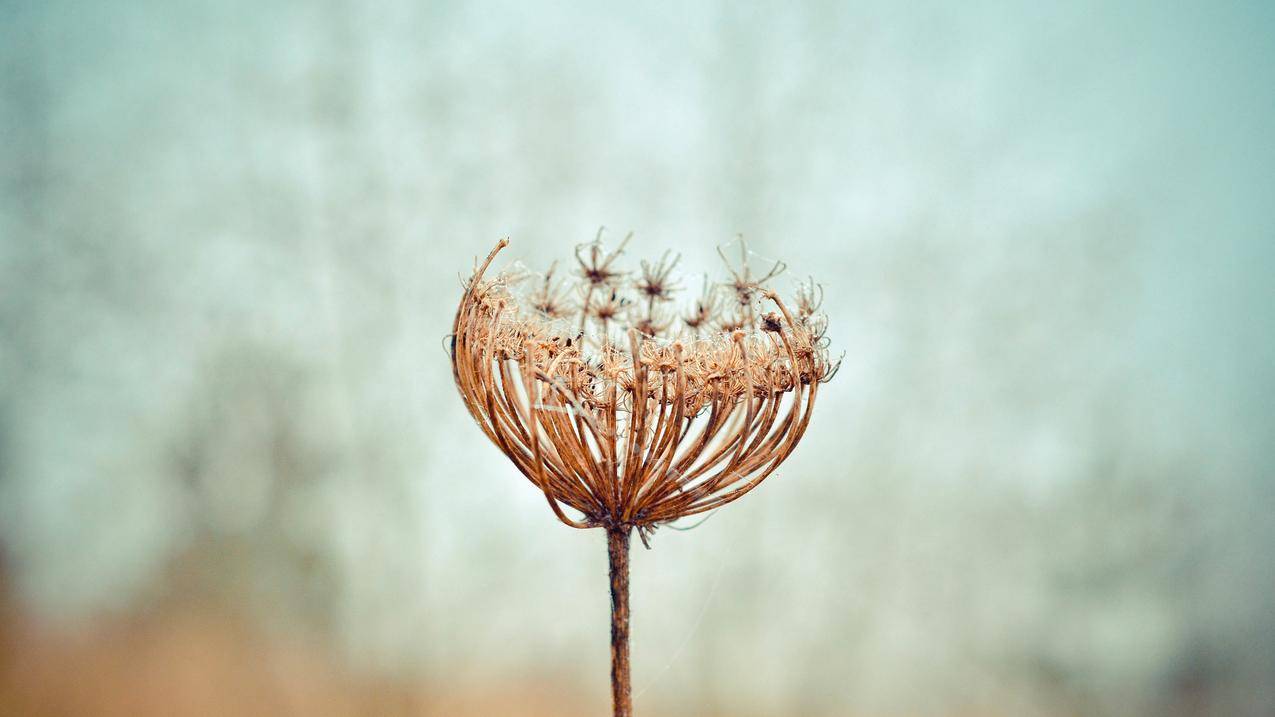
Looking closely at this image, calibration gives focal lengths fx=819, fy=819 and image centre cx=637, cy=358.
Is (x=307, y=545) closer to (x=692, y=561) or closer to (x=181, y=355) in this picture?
(x=181, y=355)

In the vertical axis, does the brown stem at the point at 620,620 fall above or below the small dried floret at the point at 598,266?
below

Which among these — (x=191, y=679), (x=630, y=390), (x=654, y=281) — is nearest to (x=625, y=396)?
(x=630, y=390)

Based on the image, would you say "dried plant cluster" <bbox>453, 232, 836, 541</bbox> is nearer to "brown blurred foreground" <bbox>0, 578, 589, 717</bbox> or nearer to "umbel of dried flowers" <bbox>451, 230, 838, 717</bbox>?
"umbel of dried flowers" <bbox>451, 230, 838, 717</bbox>

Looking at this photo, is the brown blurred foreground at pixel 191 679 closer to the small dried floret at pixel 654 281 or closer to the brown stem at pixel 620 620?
the brown stem at pixel 620 620

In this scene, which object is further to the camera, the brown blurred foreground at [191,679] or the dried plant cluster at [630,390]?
the brown blurred foreground at [191,679]

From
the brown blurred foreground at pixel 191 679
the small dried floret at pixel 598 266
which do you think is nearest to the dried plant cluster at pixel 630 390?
the small dried floret at pixel 598 266

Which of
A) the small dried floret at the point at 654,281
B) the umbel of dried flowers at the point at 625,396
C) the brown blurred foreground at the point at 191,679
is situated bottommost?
the brown blurred foreground at the point at 191,679

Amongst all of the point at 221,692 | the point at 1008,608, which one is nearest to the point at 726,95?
the point at 1008,608

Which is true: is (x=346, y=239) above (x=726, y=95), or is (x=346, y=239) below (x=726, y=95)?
below
